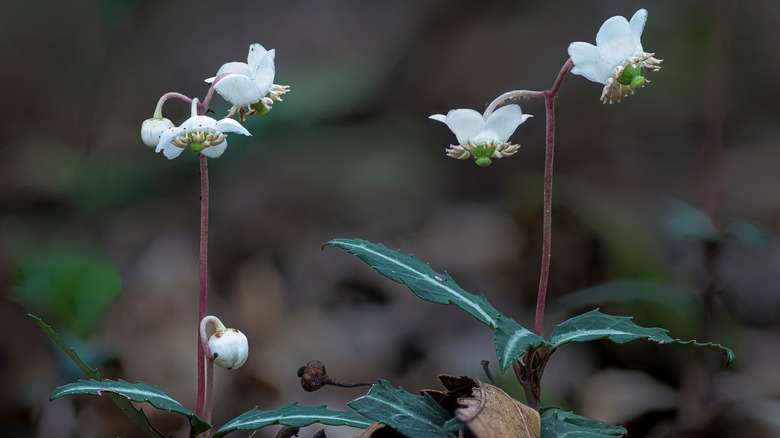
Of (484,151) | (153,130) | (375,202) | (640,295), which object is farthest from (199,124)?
(375,202)

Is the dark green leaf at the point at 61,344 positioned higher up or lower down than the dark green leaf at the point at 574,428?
higher up

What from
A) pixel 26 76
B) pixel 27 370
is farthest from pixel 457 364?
pixel 26 76

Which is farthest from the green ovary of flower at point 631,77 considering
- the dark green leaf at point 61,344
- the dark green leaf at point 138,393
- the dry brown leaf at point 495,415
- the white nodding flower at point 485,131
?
the dark green leaf at point 61,344

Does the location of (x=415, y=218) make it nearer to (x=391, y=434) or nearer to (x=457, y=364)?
(x=457, y=364)

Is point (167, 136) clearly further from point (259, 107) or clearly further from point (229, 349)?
point (229, 349)

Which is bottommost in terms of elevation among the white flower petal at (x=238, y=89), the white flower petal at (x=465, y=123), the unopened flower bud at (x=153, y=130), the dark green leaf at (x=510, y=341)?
the dark green leaf at (x=510, y=341)

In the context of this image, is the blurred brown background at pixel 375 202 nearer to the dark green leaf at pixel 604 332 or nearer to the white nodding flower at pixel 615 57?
the dark green leaf at pixel 604 332

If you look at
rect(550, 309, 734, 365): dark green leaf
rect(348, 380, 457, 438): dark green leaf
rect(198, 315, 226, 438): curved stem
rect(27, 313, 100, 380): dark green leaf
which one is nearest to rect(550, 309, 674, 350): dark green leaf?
rect(550, 309, 734, 365): dark green leaf
